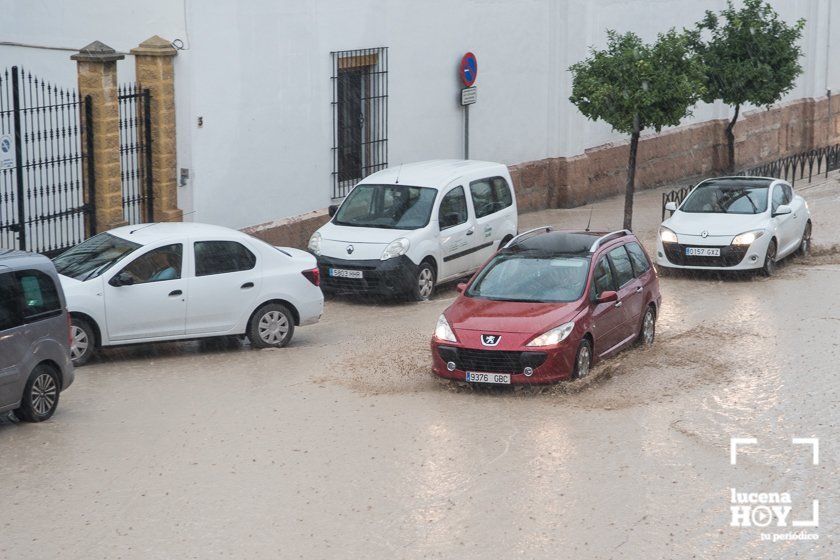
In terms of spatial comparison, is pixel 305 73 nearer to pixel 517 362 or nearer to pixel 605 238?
pixel 605 238

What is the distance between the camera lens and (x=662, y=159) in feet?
102

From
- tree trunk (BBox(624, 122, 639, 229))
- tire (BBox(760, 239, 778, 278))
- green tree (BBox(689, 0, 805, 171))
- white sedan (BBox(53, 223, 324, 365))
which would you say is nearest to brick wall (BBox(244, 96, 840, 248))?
green tree (BBox(689, 0, 805, 171))

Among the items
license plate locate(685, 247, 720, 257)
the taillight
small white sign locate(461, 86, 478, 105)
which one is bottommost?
license plate locate(685, 247, 720, 257)

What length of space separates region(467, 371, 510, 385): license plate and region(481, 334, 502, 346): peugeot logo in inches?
12.0

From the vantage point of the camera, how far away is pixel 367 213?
1891 centimetres

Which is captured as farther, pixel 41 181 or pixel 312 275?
pixel 41 181

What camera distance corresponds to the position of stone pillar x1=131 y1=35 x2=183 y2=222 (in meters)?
18.3

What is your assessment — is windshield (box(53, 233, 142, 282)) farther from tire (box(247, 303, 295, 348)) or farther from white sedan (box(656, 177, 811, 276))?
white sedan (box(656, 177, 811, 276))

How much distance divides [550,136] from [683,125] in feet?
20.9

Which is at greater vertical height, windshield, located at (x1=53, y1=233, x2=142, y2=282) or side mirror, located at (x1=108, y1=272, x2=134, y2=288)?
windshield, located at (x1=53, y1=233, x2=142, y2=282)

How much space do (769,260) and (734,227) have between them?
0.76m

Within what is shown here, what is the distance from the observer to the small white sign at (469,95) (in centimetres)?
2431

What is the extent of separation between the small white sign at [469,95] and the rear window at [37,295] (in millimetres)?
13453

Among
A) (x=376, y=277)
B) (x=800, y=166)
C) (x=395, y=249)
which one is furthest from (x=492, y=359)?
(x=800, y=166)
